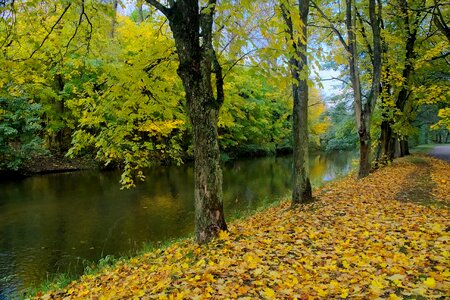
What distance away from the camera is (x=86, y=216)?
12.7m

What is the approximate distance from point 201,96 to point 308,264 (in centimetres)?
307

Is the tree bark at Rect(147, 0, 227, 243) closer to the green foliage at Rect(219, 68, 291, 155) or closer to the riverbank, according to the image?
the riverbank

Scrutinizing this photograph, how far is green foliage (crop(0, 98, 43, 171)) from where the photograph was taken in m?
20.5

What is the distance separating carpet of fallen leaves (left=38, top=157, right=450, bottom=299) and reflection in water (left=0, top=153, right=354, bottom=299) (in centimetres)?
298

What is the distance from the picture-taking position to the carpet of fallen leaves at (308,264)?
3.84 metres

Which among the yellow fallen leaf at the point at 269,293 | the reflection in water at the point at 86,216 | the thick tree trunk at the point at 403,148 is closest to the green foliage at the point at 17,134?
the reflection in water at the point at 86,216

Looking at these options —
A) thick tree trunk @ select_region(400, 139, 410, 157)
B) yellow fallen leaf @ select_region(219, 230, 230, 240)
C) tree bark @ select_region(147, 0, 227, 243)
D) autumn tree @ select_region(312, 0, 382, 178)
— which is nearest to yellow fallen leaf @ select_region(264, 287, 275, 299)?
yellow fallen leaf @ select_region(219, 230, 230, 240)

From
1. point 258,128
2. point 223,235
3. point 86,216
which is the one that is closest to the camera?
point 223,235

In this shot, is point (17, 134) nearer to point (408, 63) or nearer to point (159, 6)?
point (159, 6)

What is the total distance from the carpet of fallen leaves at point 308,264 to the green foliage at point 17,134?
17.7 meters

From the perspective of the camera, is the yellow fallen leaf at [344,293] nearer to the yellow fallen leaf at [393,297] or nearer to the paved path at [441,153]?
the yellow fallen leaf at [393,297]

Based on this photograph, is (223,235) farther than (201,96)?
Yes

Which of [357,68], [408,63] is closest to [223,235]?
[357,68]

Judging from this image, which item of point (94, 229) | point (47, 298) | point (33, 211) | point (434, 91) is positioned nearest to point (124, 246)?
point (94, 229)
